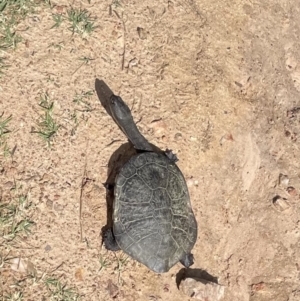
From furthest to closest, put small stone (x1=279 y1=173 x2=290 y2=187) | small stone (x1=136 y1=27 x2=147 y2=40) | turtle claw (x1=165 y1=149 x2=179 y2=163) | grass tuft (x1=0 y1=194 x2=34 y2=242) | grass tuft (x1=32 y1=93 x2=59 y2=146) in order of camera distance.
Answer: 1. small stone (x1=279 y1=173 x2=290 y2=187)
2. small stone (x1=136 y1=27 x2=147 y2=40)
3. turtle claw (x1=165 y1=149 x2=179 y2=163)
4. grass tuft (x1=32 y1=93 x2=59 y2=146)
5. grass tuft (x1=0 y1=194 x2=34 y2=242)

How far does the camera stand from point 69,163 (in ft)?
14.5

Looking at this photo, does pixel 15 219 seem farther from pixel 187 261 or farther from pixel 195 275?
pixel 195 275

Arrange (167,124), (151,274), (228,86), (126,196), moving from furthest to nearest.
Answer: (228,86), (167,124), (151,274), (126,196)

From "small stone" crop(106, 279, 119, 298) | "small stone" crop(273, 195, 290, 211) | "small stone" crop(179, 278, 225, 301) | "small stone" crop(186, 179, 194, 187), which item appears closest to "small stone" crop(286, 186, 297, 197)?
"small stone" crop(273, 195, 290, 211)

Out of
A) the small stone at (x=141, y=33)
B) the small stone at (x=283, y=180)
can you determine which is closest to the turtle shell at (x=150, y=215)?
the small stone at (x=141, y=33)

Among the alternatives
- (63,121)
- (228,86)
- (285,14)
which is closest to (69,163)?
(63,121)

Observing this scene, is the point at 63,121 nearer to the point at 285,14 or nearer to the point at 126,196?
the point at 126,196

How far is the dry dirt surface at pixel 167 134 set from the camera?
14.1 feet

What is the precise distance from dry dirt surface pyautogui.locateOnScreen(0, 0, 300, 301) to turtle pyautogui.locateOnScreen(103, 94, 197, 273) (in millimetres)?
249

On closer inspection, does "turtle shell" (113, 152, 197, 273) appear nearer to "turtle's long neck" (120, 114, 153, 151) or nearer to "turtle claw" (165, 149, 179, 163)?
"turtle's long neck" (120, 114, 153, 151)

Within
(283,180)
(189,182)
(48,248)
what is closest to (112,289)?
(48,248)

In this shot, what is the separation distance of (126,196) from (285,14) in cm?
318

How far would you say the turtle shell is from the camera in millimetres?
4176

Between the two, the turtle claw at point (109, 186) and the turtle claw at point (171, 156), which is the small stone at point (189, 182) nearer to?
the turtle claw at point (171, 156)
